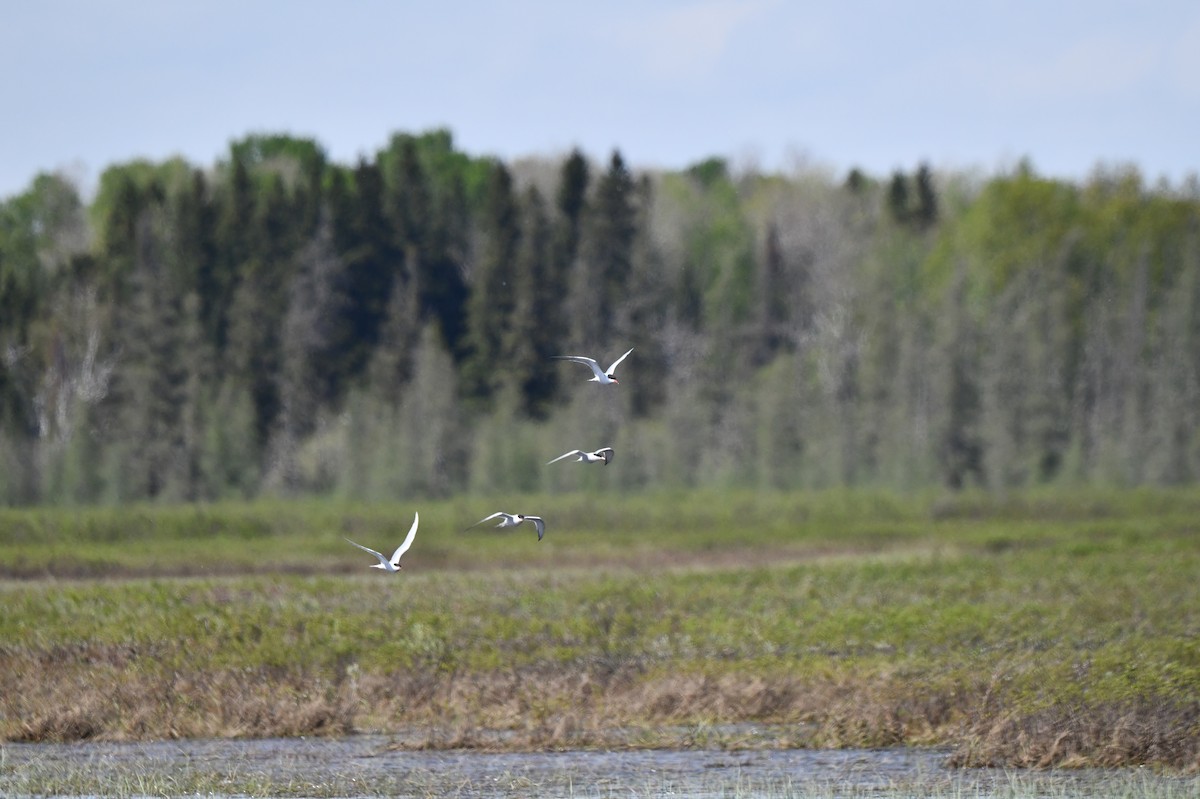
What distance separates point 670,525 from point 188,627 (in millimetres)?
27949

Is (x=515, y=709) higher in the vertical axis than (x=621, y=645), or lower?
lower

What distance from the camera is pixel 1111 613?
34.3 metres

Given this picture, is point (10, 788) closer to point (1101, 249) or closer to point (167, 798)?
point (167, 798)

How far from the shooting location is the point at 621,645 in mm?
31891

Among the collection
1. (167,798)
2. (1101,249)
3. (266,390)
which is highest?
(1101,249)

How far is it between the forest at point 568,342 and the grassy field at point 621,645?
Answer: 19184mm

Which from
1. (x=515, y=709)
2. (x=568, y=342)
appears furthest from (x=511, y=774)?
(x=568, y=342)

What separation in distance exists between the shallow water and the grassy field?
59 cm

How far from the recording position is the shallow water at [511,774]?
2175cm

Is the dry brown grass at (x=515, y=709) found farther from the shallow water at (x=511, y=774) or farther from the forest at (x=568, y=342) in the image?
the forest at (x=568, y=342)

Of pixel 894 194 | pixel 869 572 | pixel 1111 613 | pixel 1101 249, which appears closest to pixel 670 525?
pixel 869 572

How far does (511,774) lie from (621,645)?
8.66m

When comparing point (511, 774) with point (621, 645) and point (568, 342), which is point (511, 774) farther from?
point (568, 342)

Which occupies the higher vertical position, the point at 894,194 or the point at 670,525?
the point at 894,194
